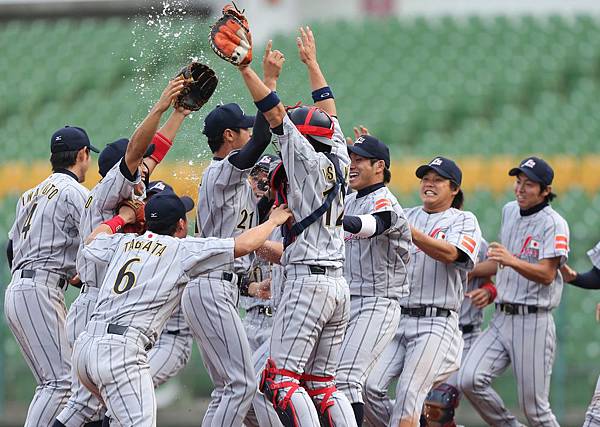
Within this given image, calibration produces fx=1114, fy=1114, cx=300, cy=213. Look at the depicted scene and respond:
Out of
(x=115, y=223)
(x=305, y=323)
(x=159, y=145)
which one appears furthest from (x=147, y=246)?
(x=159, y=145)

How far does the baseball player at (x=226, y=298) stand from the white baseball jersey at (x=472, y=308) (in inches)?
97.9

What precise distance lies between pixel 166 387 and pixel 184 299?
5.76 meters

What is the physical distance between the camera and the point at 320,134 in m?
6.33

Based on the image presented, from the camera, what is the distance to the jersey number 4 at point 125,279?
594 cm

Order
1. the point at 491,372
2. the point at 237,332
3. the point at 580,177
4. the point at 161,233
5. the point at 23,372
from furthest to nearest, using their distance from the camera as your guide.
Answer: the point at 580,177 < the point at 23,372 < the point at 491,372 < the point at 237,332 < the point at 161,233

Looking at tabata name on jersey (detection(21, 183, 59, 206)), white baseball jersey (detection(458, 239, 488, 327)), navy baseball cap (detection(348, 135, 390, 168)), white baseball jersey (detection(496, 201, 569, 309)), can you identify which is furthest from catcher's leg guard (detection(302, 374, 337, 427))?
white baseball jersey (detection(458, 239, 488, 327))

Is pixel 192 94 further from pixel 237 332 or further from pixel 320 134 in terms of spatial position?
pixel 237 332

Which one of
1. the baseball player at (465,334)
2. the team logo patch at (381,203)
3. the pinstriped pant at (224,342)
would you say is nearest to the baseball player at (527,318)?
the baseball player at (465,334)

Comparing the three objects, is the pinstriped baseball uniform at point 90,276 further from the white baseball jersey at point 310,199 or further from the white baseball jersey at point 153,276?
the white baseball jersey at point 310,199

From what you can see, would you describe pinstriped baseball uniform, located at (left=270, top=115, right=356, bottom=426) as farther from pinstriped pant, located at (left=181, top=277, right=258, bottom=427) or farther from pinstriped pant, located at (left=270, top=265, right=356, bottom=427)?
pinstriped pant, located at (left=181, top=277, right=258, bottom=427)

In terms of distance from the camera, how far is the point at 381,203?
6.77 meters

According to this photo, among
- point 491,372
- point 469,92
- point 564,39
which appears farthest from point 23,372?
point 564,39

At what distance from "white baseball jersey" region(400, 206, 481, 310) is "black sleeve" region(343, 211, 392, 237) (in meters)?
0.72

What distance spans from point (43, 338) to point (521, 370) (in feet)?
11.2
